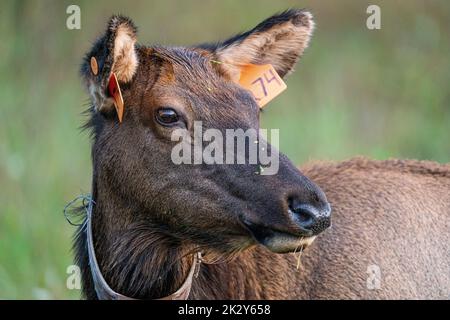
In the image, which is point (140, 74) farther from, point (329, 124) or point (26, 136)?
point (329, 124)

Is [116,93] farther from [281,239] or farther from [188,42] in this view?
[188,42]

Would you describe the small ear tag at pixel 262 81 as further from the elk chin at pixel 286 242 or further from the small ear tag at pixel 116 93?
the elk chin at pixel 286 242

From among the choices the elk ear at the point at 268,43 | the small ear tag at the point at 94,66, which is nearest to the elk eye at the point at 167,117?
the small ear tag at the point at 94,66

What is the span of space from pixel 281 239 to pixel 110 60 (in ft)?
4.67

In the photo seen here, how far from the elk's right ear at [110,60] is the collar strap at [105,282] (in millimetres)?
755

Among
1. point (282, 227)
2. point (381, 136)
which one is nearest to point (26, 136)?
point (381, 136)

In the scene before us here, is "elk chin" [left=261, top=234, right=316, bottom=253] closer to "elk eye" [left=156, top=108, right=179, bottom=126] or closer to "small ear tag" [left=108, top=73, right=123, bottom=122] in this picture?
"elk eye" [left=156, top=108, right=179, bottom=126]

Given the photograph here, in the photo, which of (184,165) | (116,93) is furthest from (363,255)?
(116,93)

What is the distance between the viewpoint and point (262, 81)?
6.01 metres

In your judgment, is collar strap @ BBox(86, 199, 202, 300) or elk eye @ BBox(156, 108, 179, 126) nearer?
elk eye @ BBox(156, 108, 179, 126)

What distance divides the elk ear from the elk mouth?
128cm

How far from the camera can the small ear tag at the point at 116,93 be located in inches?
208

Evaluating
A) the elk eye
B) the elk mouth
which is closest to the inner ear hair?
the elk eye

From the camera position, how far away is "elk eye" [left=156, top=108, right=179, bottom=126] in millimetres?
5293
